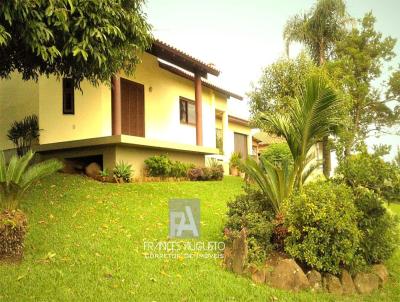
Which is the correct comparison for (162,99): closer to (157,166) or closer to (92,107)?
(92,107)

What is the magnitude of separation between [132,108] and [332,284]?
34.6 ft

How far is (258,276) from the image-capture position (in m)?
5.70

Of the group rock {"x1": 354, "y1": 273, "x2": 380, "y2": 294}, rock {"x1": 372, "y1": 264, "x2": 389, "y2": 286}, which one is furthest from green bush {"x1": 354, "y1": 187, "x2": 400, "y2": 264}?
rock {"x1": 354, "y1": 273, "x2": 380, "y2": 294}

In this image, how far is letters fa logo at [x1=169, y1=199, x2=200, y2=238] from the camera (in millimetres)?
7474

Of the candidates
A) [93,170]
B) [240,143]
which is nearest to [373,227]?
[93,170]

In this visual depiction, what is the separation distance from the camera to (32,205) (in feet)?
28.8

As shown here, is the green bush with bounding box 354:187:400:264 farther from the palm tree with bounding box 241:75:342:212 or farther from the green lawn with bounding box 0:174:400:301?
the palm tree with bounding box 241:75:342:212

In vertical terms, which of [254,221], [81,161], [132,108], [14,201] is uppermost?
[132,108]

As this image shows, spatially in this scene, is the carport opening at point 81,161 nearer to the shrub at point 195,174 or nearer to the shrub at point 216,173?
the shrub at point 195,174

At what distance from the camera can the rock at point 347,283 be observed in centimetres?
578

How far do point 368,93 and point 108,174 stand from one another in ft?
62.1

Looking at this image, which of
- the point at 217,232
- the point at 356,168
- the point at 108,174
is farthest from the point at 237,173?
the point at 356,168

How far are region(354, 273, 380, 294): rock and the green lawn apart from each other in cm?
14

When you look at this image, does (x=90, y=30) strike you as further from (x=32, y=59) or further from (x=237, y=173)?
(x=237, y=173)
